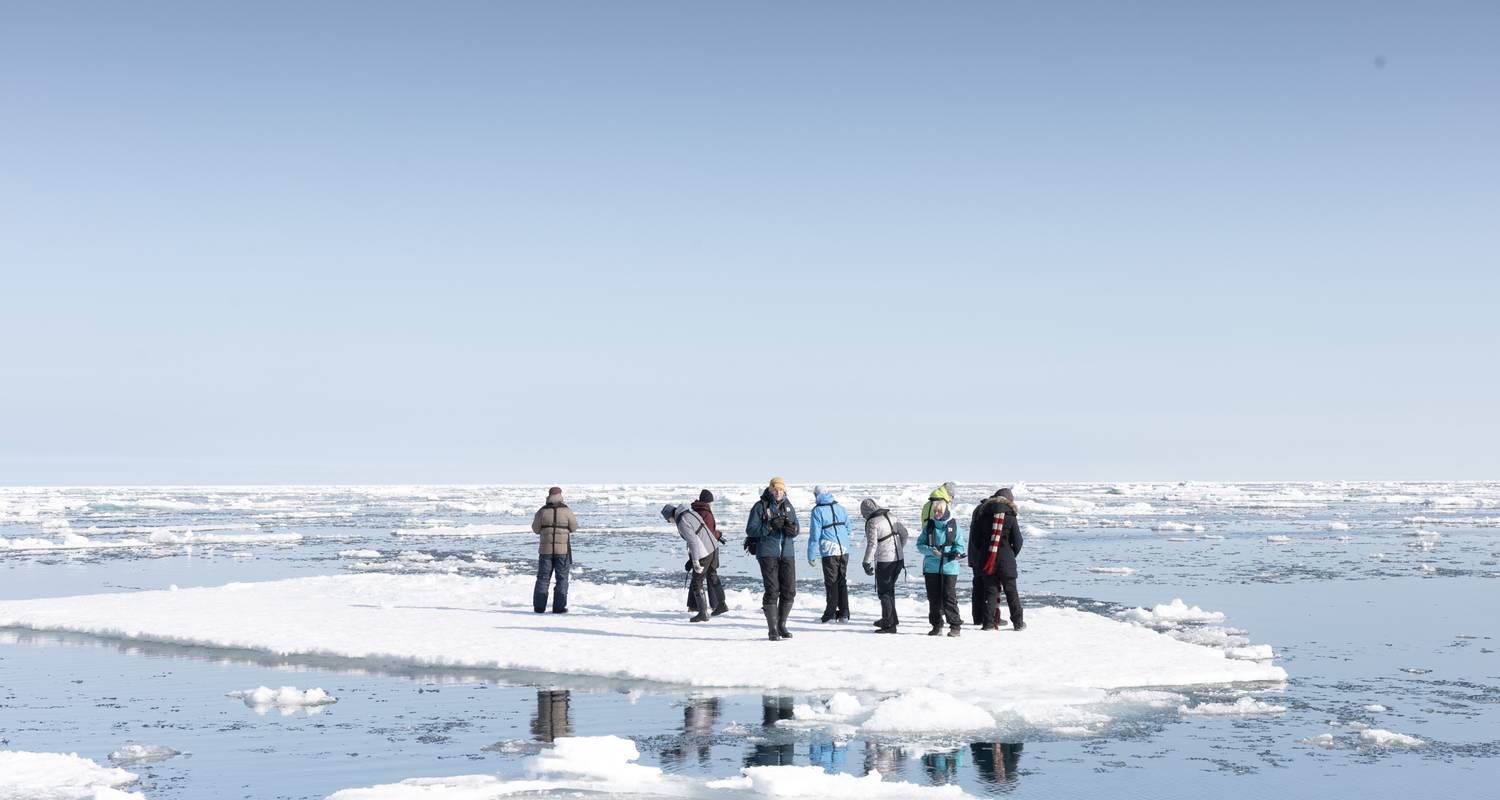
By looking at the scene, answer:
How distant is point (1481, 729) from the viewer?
10.5m

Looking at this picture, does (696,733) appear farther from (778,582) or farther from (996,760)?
(778,582)

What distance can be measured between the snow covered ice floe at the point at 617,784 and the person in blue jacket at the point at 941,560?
266 inches

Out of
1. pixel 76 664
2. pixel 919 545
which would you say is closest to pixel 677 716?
pixel 919 545

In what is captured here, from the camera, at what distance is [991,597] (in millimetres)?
16094

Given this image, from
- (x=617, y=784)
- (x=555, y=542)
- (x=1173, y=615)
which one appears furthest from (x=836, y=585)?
(x=617, y=784)

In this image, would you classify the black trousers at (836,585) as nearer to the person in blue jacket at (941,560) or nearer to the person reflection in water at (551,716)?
the person in blue jacket at (941,560)

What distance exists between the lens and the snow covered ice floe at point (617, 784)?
8.07m

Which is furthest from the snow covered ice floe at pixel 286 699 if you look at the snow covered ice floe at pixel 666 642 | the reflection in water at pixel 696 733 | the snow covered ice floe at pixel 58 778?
the reflection in water at pixel 696 733

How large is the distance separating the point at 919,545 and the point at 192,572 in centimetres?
2032

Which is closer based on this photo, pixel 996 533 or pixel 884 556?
pixel 996 533

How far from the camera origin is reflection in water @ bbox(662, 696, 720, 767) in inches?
369

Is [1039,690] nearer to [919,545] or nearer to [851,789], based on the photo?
[919,545]

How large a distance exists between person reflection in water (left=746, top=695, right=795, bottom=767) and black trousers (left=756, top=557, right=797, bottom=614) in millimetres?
3337

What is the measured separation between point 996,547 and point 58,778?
1042 cm
